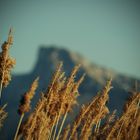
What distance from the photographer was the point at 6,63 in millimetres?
8898

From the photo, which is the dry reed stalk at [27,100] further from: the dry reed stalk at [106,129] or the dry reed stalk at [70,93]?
the dry reed stalk at [106,129]

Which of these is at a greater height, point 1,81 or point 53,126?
point 1,81

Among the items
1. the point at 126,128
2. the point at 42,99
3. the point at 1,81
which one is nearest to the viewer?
the point at 42,99

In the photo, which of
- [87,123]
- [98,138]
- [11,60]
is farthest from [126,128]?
[11,60]

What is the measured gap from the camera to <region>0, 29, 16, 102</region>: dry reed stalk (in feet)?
28.7

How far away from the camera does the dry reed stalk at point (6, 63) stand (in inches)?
345

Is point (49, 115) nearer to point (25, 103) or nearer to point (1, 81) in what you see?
point (25, 103)

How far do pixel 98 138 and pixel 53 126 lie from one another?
1.19 m

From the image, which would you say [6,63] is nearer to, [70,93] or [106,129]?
[70,93]

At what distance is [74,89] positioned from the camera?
885 cm

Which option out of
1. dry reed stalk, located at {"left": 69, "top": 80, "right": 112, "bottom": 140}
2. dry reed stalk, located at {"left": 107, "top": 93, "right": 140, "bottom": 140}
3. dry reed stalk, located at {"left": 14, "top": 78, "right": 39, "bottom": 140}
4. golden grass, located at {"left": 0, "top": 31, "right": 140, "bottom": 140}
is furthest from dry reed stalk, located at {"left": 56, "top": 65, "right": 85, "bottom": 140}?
dry reed stalk, located at {"left": 107, "top": 93, "right": 140, "bottom": 140}

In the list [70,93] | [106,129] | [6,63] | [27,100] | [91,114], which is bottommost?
Answer: [106,129]

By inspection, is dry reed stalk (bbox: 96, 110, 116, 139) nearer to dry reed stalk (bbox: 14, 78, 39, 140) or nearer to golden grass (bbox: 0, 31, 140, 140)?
golden grass (bbox: 0, 31, 140, 140)

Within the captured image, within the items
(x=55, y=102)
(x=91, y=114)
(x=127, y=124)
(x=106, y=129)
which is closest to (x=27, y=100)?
(x=55, y=102)
